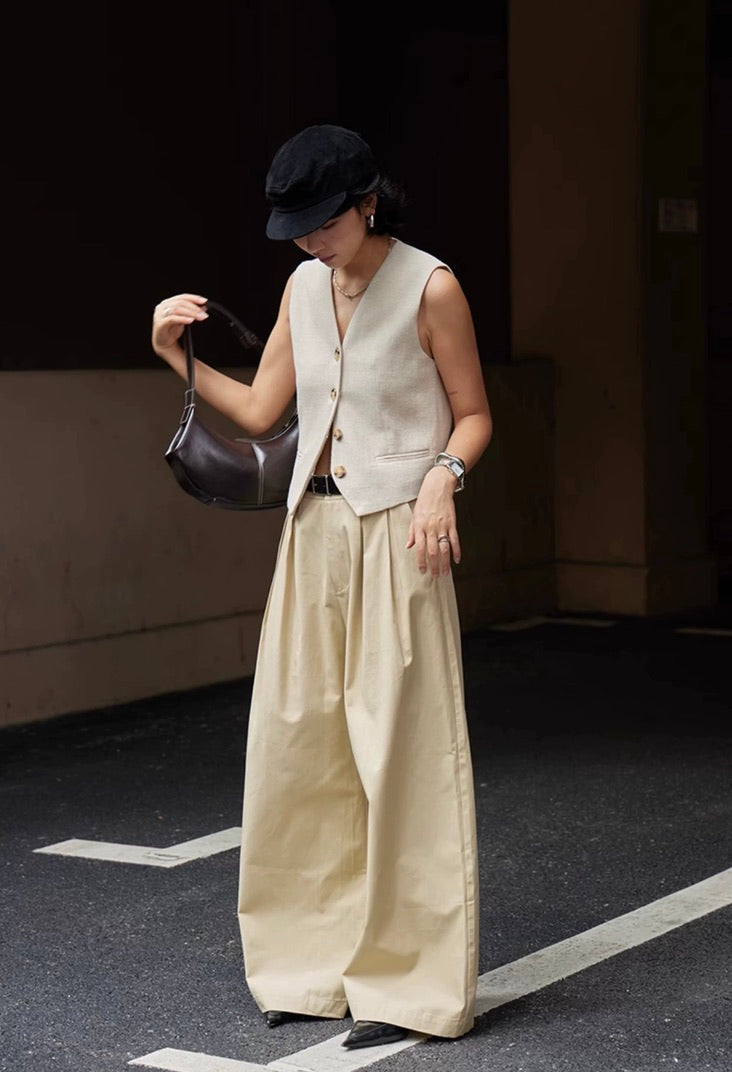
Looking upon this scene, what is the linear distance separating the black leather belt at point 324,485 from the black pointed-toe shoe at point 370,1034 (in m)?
1.10

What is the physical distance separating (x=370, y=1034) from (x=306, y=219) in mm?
1662

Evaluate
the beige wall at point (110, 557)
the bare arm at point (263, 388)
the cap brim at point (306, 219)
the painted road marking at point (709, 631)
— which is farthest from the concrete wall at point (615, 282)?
the cap brim at point (306, 219)

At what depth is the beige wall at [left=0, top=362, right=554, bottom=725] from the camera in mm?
7895

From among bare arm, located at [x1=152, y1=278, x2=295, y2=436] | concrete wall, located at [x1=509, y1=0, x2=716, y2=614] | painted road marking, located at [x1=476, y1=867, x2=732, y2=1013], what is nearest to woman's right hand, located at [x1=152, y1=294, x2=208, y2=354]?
bare arm, located at [x1=152, y1=278, x2=295, y2=436]

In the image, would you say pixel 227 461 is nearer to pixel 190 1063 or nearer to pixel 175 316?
pixel 175 316

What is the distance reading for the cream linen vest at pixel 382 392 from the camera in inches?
159

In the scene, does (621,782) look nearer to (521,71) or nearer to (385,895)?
(385,895)

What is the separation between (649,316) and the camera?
1067 centimetres

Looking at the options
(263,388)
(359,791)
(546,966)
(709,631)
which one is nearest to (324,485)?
(263,388)

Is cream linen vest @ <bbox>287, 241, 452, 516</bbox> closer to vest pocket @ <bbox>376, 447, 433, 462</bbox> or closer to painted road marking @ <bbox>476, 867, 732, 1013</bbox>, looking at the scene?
vest pocket @ <bbox>376, 447, 433, 462</bbox>

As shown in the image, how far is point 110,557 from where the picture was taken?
8.32m

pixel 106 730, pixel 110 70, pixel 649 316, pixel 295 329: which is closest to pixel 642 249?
pixel 649 316

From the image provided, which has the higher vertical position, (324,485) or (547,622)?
(324,485)

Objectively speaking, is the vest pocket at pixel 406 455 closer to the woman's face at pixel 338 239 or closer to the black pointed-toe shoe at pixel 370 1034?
the woman's face at pixel 338 239
